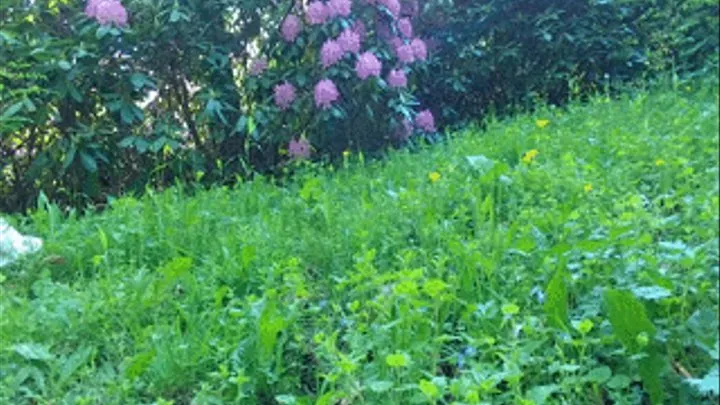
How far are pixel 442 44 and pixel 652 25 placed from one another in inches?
58.5

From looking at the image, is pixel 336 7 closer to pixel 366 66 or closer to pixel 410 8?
pixel 366 66

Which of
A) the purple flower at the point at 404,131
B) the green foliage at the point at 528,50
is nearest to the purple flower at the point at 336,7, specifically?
the purple flower at the point at 404,131

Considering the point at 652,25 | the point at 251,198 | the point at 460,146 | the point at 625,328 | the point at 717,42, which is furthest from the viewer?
the point at 652,25

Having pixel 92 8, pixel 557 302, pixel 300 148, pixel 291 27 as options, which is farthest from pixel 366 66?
pixel 557 302

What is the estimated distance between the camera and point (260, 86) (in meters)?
4.52

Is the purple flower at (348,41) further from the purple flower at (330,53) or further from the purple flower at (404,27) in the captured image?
the purple flower at (404,27)

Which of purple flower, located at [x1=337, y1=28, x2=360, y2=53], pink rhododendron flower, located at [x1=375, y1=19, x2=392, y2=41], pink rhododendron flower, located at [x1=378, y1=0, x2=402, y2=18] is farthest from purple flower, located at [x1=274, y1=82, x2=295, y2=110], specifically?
pink rhododendron flower, located at [x1=378, y1=0, x2=402, y2=18]

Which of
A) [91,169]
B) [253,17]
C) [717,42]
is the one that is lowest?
[91,169]

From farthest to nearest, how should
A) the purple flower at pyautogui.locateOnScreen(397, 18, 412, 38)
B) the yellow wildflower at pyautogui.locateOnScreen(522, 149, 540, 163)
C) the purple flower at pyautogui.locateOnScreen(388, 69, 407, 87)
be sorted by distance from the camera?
the purple flower at pyautogui.locateOnScreen(397, 18, 412, 38) < the purple flower at pyautogui.locateOnScreen(388, 69, 407, 87) < the yellow wildflower at pyautogui.locateOnScreen(522, 149, 540, 163)

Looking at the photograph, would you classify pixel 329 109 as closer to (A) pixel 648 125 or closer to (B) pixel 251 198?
(B) pixel 251 198

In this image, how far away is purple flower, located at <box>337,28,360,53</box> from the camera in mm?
4266

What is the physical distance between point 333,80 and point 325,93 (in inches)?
7.1

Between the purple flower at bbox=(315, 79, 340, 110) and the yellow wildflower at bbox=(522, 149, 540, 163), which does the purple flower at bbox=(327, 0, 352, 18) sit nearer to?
Result: the purple flower at bbox=(315, 79, 340, 110)

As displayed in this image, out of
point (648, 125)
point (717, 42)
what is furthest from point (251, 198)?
point (717, 42)
